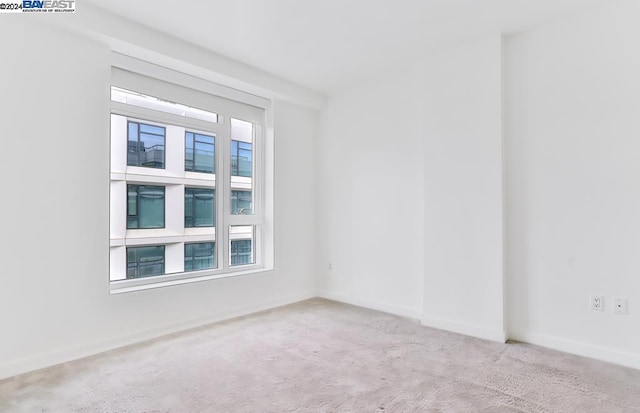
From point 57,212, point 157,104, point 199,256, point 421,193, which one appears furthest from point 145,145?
point 421,193

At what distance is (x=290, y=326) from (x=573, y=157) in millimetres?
2740

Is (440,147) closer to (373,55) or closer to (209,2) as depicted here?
(373,55)

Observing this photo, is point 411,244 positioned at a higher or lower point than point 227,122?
lower

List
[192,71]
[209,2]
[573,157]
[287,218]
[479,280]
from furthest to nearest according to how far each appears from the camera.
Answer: [287,218] → [192,71] → [479,280] → [573,157] → [209,2]

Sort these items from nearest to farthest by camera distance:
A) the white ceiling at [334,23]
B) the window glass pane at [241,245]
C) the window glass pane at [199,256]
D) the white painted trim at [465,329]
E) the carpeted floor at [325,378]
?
the carpeted floor at [325,378], the white ceiling at [334,23], the white painted trim at [465,329], the window glass pane at [199,256], the window glass pane at [241,245]

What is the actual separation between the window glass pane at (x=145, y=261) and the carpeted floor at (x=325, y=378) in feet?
2.06

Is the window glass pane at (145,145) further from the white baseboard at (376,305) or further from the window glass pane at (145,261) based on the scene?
the white baseboard at (376,305)

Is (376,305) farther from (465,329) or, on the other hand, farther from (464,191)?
(464,191)

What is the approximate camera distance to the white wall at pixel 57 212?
239 cm

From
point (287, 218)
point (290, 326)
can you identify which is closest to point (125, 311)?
point (290, 326)

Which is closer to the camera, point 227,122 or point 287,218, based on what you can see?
point 227,122

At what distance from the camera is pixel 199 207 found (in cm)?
366

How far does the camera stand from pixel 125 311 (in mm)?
2920

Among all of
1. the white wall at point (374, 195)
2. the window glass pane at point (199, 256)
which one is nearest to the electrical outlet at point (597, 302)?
the white wall at point (374, 195)
